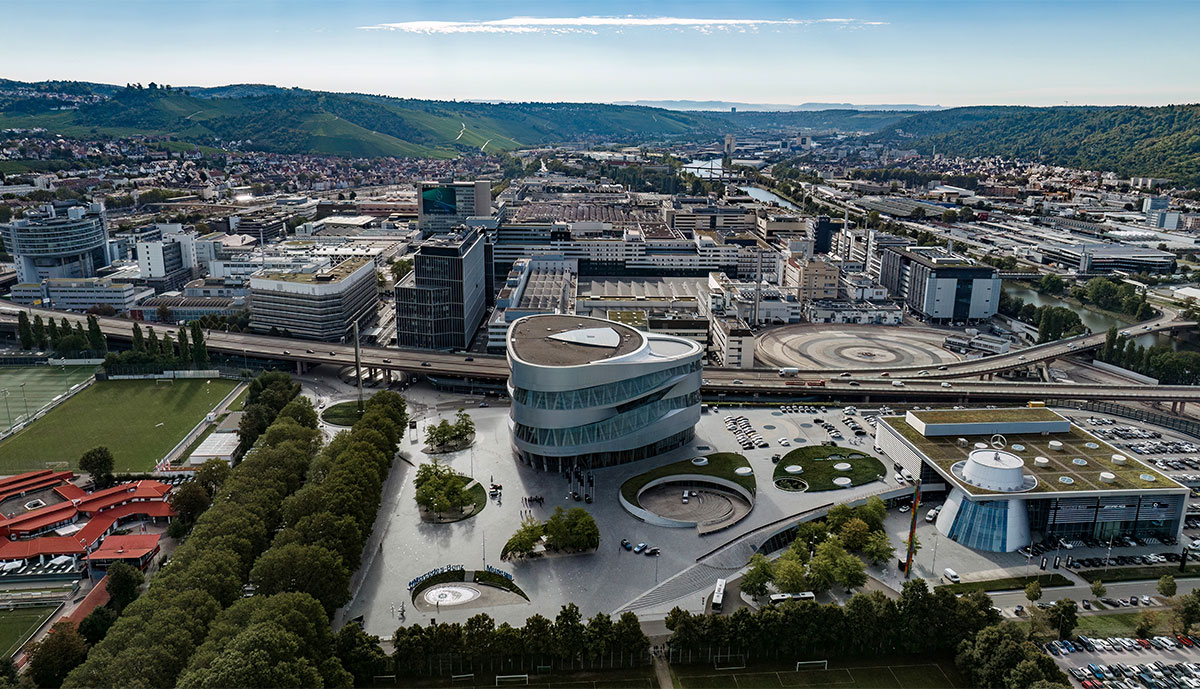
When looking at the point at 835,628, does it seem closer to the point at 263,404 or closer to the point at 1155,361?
the point at 263,404

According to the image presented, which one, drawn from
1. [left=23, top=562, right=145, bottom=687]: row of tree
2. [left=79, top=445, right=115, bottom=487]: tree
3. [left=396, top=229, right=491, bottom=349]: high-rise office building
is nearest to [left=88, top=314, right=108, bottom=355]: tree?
[left=396, top=229, right=491, bottom=349]: high-rise office building

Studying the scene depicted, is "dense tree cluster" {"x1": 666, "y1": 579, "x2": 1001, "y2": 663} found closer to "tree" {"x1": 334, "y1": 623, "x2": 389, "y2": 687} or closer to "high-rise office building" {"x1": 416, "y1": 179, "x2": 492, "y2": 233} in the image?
"tree" {"x1": 334, "y1": 623, "x2": 389, "y2": 687}

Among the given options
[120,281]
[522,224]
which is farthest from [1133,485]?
[120,281]

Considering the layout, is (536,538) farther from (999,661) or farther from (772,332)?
(772,332)

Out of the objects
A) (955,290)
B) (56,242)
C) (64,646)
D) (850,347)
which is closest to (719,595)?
(64,646)

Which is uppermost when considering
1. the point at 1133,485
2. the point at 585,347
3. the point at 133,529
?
the point at 585,347

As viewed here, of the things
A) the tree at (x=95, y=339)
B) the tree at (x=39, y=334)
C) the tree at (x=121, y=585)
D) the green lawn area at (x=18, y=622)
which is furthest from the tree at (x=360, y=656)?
the tree at (x=39, y=334)

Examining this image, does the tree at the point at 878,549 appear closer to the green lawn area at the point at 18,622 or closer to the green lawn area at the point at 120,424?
the green lawn area at the point at 18,622
